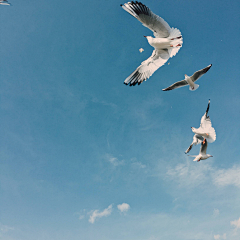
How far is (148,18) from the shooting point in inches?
417

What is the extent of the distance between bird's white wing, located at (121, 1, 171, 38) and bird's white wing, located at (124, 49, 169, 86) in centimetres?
164

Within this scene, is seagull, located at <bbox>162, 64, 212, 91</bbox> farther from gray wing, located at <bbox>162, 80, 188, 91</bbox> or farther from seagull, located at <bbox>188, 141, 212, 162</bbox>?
seagull, located at <bbox>188, 141, 212, 162</bbox>

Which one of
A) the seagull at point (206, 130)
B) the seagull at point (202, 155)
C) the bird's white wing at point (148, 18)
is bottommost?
the seagull at point (202, 155)

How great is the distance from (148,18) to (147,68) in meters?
3.42

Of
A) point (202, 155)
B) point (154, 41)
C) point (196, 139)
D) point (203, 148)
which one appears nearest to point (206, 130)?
point (203, 148)

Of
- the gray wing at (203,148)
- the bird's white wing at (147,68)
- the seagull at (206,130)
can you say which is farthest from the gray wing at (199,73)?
the gray wing at (203,148)

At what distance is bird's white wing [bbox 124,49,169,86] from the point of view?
13094 mm

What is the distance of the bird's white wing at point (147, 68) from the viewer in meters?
13.1

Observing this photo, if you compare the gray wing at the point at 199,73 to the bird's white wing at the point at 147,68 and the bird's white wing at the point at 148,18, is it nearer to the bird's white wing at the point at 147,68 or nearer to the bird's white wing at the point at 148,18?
the bird's white wing at the point at 147,68

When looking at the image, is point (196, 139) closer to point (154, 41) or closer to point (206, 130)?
point (206, 130)

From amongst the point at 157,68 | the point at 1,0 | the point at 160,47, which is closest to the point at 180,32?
the point at 160,47

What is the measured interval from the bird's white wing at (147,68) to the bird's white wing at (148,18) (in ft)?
5.38

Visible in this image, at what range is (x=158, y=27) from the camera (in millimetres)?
11133

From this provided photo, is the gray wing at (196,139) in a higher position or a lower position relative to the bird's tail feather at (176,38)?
lower
